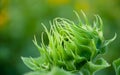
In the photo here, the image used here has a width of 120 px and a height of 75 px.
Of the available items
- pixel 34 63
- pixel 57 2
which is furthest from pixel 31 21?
pixel 34 63

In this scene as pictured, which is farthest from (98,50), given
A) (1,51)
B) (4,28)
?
(4,28)

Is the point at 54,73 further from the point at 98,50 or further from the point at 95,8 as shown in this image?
the point at 95,8

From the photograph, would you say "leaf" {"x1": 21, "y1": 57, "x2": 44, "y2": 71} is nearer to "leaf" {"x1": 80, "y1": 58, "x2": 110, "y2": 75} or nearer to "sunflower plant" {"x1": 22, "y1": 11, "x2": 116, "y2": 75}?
"sunflower plant" {"x1": 22, "y1": 11, "x2": 116, "y2": 75}

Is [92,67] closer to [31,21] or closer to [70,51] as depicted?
[70,51]

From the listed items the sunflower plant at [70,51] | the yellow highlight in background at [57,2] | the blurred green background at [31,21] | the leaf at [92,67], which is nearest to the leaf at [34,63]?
the sunflower plant at [70,51]

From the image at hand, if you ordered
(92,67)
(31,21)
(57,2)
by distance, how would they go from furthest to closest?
(57,2) < (31,21) < (92,67)

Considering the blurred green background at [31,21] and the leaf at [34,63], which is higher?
the blurred green background at [31,21]

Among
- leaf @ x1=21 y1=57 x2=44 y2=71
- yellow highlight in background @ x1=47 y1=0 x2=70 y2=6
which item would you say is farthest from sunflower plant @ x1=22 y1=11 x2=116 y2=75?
yellow highlight in background @ x1=47 y1=0 x2=70 y2=6

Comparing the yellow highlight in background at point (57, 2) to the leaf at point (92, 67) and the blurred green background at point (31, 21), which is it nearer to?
the blurred green background at point (31, 21)

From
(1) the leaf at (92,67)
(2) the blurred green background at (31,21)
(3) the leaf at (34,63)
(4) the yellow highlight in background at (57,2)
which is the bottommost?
(1) the leaf at (92,67)
